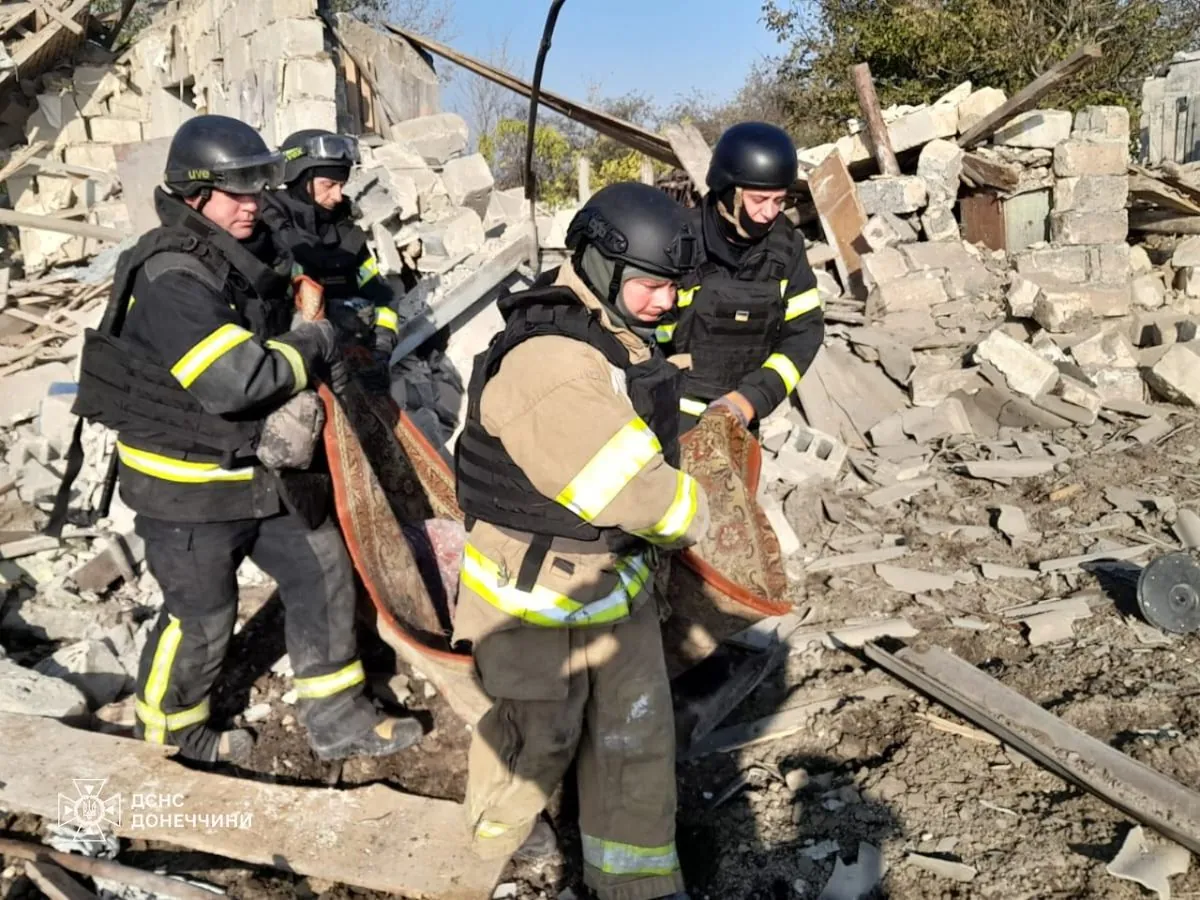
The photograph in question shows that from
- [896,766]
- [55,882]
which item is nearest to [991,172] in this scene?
[896,766]

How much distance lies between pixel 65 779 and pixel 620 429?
2.41 m

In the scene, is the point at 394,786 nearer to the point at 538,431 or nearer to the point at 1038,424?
the point at 538,431

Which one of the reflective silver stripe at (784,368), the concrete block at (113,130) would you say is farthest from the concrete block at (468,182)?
the concrete block at (113,130)

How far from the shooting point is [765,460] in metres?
6.38

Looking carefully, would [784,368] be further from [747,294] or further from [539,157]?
[539,157]

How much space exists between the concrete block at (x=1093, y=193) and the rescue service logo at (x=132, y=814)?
914 cm

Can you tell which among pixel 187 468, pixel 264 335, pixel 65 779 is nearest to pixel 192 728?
pixel 65 779

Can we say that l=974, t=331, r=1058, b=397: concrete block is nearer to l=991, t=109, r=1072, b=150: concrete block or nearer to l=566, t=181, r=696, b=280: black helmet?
l=991, t=109, r=1072, b=150: concrete block

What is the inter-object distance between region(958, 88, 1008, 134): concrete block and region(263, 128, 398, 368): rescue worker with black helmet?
712 cm

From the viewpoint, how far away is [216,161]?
304 cm

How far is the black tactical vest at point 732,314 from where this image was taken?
12.9ft

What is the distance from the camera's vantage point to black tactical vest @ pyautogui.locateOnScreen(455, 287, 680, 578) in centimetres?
233

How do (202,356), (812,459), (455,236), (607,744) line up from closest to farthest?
1. (607,744)
2. (202,356)
3. (812,459)
4. (455,236)

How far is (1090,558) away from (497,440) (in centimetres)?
391
